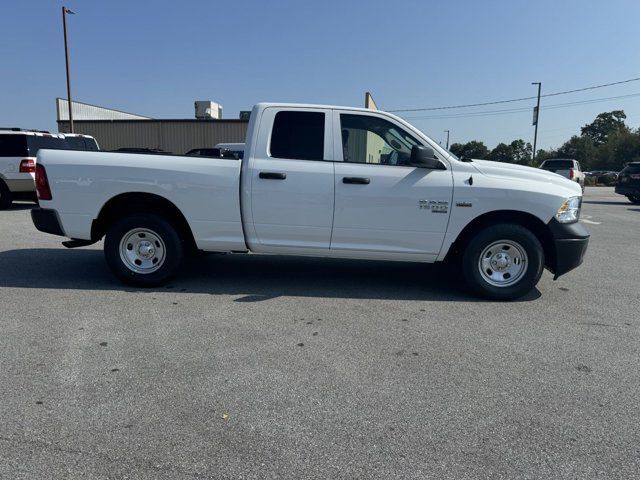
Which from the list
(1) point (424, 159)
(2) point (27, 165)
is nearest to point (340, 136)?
(1) point (424, 159)

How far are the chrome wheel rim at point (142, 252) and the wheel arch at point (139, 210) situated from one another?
275mm

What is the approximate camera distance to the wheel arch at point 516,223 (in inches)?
214

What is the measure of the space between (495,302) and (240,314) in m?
2.77

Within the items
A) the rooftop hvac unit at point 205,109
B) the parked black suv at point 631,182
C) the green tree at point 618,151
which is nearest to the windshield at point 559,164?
the parked black suv at point 631,182

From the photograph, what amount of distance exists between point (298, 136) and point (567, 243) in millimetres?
3123

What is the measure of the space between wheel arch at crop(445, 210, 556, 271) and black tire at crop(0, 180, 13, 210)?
1160 cm

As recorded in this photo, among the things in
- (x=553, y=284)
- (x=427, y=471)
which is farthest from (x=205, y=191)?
(x=553, y=284)

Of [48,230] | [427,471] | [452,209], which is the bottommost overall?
→ [427,471]

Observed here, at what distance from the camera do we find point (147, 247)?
5.68m

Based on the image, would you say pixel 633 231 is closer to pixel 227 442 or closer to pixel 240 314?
pixel 240 314

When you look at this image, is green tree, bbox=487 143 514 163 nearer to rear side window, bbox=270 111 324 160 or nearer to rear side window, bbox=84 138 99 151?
rear side window, bbox=84 138 99 151

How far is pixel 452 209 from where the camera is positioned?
5.33 m

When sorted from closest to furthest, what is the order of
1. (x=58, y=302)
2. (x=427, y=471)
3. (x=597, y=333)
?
(x=427, y=471) → (x=597, y=333) → (x=58, y=302)

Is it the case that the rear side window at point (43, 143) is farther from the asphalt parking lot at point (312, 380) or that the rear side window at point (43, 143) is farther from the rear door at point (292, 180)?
the rear door at point (292, 180)
